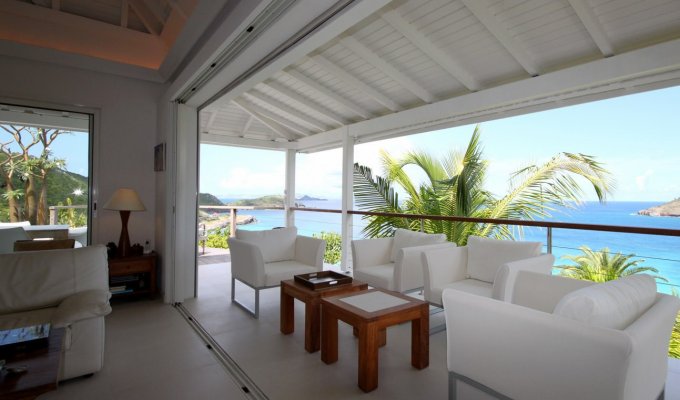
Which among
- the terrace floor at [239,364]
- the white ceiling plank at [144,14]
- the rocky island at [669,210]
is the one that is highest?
the white ceiling plank at [144,14]

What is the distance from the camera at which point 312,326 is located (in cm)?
251

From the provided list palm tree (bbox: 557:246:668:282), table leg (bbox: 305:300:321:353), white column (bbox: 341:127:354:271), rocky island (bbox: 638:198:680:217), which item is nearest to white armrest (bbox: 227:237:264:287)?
table leg (bbox: 305:300:321:353)

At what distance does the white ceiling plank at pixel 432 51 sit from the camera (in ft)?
10.1

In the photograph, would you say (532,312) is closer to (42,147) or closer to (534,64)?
(534,64)

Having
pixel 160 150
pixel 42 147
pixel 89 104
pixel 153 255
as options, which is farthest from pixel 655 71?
pixel 42 147

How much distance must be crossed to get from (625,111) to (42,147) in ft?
68.6

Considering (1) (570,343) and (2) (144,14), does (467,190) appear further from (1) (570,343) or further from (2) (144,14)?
(2) (144,14)

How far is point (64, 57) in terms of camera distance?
345 centimetres

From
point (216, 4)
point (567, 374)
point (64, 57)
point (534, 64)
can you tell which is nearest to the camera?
point (567, 374)

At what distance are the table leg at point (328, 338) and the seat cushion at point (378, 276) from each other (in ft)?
3.12

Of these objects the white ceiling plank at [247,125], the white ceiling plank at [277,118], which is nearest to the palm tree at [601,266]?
the white ceiling plank at [277,118]

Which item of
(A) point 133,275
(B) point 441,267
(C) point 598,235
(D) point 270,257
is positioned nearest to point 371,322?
(B) point 441,267

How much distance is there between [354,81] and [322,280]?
2.61 meters

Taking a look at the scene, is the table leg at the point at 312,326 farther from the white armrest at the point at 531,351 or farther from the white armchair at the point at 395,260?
the white armrest at the point at 531,351
